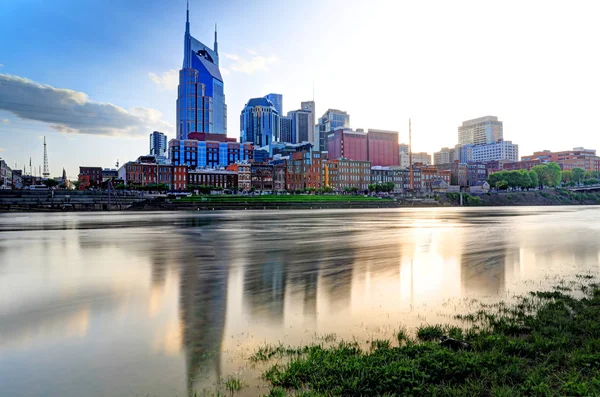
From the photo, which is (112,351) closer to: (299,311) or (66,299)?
(299,311)

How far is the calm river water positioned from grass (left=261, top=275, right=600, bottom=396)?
2.27 ft

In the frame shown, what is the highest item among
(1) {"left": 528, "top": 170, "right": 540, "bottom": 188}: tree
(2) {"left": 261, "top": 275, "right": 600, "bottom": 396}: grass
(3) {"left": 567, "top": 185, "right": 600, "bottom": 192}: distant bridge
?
(1) {"left": 528, "top": 170, "right": 540, "bottom": 188}: tree

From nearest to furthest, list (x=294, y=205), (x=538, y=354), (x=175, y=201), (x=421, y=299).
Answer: (x=538, y=354) < (x=421, y=299) < (x=175, y=201) < (x=294, y=205)

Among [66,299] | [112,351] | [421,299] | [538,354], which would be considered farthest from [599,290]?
[66,299]

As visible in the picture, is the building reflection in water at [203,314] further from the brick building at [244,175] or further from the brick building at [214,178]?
the brick building at [244,175]

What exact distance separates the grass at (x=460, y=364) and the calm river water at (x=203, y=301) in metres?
0.69

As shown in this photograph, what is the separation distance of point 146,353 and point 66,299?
539cm

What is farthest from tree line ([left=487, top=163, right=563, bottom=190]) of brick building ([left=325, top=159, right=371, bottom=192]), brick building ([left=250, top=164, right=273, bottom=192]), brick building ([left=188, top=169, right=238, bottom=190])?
brick building ([left=188, top=169, right=238, bottom=190])

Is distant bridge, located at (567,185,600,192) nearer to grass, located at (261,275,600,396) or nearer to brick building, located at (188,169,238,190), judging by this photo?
brick building, located at (188,169,238,190)

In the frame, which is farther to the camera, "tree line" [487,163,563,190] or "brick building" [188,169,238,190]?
"tree line" [487,163,563,190]

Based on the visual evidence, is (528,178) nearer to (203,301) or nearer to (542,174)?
(542,174)

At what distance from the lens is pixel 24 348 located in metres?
6.88

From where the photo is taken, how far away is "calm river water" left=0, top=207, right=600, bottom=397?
19.7 feet

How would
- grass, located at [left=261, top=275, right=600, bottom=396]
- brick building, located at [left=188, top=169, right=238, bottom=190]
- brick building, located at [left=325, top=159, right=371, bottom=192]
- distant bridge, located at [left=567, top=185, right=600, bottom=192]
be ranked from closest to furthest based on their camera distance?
grass, located at [left=261, top=275, right=600, bottom=396]
brick building, located at [left=188, top=169, right=238, bottom=190]
distant bridge, located at [left=567, top=185, right=600, bottom=192]
brick building, located at [left=325, top=159, right=371, bottom=192]
